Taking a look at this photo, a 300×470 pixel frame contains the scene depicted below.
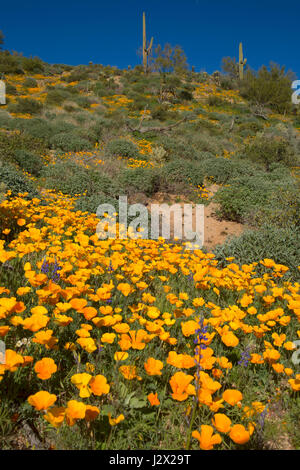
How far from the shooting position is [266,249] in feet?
15.4

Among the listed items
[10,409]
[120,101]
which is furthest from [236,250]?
[120,101]

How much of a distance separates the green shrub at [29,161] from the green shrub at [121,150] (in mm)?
3480

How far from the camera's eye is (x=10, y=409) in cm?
135

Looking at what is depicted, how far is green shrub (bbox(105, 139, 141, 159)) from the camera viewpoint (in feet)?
38.0

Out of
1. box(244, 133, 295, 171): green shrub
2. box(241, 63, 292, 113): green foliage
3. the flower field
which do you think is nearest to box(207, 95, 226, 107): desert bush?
box(241, 63, 292, 113): green foliage

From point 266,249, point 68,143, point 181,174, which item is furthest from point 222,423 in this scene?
point 68,143

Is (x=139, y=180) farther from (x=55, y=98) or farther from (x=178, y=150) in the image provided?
(x=55, y=98)

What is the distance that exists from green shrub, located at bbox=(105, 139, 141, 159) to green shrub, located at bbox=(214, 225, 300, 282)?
7903mm

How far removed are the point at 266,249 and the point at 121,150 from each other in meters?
8.62

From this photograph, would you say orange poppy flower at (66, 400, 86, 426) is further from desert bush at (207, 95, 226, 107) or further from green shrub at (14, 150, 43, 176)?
desert bush at (207, 95, 226, 107)

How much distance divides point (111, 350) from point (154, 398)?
0.66 m

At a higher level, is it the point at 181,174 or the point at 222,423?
the point at 181,174

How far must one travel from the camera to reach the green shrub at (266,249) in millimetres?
4527

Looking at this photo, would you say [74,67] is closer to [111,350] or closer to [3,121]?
[3,121]
